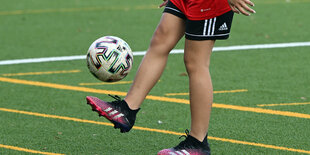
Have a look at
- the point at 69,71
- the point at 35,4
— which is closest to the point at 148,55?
the point at 69,71

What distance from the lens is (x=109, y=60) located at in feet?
20.4

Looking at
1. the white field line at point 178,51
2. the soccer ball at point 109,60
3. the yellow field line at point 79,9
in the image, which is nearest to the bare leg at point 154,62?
the soccer ball at point 109,60

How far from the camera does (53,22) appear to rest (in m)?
14.0

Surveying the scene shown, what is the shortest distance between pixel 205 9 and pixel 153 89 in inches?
122

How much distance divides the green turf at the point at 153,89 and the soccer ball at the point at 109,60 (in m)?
0.63

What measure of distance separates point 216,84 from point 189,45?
10.4ft

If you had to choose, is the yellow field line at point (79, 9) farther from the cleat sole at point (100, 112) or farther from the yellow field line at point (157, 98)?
the cleat sole at point (100, 112)

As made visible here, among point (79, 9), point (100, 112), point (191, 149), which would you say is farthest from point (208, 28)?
point (79, 9)

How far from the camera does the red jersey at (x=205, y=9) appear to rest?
5406 mm

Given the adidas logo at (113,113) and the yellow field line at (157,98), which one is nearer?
the adidas logo at (113,113)

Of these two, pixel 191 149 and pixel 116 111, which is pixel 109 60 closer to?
pixel 116 111

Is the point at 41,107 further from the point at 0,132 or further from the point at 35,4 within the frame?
the point at 35,4

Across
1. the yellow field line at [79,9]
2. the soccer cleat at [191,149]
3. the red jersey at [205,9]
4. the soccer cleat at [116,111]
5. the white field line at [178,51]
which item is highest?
the red jersey at [205,9]

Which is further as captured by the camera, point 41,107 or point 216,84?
point 216,84
